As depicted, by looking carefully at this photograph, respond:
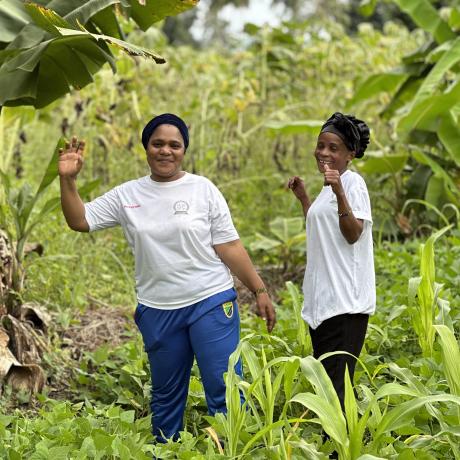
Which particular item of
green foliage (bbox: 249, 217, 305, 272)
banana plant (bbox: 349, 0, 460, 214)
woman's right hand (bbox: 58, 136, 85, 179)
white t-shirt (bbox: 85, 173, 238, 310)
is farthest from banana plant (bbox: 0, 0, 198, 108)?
banana plant (bbox: 349, 0, 460, 214)

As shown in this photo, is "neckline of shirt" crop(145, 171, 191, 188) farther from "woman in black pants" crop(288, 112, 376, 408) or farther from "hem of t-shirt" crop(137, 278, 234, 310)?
"woman in black pants" crop(288, 112, 376, 408)

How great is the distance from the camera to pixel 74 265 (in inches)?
261

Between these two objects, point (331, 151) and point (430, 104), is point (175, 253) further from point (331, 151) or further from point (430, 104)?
point (430, 104)

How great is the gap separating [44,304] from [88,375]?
3.41 ft

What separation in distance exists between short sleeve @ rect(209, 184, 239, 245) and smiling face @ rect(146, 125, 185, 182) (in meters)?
0.23

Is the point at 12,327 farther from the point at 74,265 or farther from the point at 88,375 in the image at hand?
the point at 74,265

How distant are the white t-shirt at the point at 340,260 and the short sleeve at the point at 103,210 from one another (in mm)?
896

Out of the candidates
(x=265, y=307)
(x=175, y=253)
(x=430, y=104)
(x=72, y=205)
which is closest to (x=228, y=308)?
(x=265, y=307)

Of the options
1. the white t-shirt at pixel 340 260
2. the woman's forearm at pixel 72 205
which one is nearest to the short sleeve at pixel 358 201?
Result: the white t-shirt at pixel 340 260

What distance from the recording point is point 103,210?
12.3ft

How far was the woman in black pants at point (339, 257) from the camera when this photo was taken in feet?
11.1

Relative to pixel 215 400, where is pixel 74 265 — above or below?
above

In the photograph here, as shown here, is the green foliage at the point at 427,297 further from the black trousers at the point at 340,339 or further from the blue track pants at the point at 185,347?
the blue track pants at the point at 185,347

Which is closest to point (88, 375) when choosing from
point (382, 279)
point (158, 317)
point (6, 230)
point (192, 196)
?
point (6, 230)
